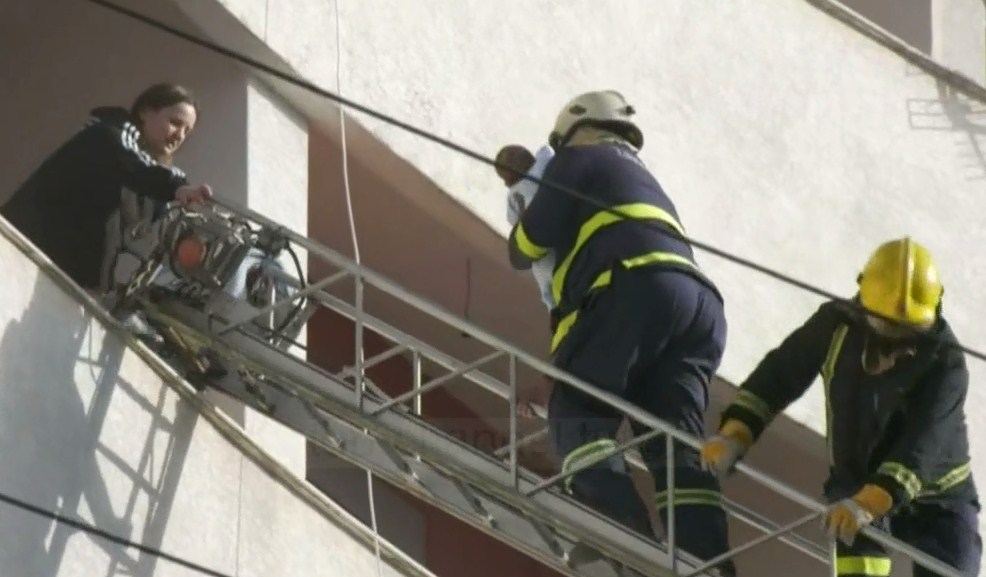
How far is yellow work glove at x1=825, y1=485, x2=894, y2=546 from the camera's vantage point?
25.3 feet

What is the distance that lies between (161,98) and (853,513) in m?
3.06

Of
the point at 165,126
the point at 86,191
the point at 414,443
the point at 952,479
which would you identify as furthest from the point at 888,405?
the point at 86,191

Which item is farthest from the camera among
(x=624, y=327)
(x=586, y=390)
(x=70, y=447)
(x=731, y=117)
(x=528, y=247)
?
(x=731, y=117)

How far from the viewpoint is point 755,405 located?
8359 mm

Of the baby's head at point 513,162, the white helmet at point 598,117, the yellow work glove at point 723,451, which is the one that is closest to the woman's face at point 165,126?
the baby's head at point 513,162

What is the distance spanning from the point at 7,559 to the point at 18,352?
0.67 meters

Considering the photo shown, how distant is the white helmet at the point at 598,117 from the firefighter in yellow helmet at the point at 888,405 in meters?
1.04

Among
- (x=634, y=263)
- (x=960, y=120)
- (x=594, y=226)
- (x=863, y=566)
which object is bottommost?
(x=863, y=566)

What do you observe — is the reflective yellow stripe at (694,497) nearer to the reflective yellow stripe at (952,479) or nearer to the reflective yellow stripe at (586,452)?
the reflective yellow stripe at (586,452)

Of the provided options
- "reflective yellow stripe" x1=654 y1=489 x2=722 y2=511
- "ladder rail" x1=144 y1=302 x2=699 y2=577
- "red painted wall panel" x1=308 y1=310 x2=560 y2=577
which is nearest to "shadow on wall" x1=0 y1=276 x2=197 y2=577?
"ladder rail" x1=144 y1=302 x2=699 y2=577

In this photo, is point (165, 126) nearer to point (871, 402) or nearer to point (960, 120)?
point (871, 402)

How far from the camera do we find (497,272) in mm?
11562

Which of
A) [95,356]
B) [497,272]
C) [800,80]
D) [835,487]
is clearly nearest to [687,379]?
[835,487]

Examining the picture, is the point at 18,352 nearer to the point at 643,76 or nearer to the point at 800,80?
the point at 643,76
